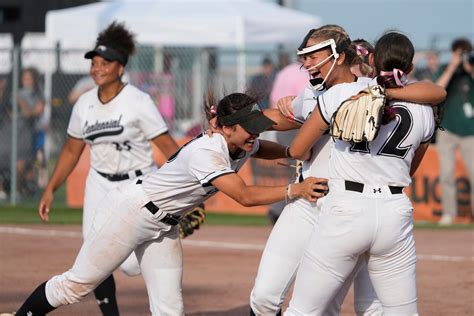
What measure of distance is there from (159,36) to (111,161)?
1286 cm

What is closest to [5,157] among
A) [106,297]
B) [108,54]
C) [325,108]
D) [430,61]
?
[430,61]

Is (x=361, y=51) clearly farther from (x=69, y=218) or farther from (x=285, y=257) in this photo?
(x=69, y=218)

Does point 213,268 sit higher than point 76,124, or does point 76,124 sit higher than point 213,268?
point 76,124

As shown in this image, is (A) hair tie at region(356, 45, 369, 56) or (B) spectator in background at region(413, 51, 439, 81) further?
(B) spectator in background at region(413, 51, 439, 81)

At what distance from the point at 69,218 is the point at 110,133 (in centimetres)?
763

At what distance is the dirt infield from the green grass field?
0.46 meters

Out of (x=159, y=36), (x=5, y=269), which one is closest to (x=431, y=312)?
(x=5, y=269)

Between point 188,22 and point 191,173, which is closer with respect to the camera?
point 191,173

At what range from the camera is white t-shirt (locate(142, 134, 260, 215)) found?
20.2 feet

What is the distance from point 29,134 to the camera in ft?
57.2

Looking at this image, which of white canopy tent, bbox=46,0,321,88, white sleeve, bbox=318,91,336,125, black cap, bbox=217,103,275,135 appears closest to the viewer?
white sleeve, bbox=318,91,336,125

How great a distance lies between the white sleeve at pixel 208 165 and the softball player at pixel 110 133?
2019 millimetres

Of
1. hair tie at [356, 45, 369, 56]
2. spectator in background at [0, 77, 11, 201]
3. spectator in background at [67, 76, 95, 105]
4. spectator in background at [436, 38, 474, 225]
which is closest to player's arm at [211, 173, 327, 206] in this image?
hair tie at [356, 45, 369, 56]

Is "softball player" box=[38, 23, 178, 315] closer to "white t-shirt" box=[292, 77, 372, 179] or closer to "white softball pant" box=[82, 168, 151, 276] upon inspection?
"white softball pant" box=[82, 168, 151, 276]
